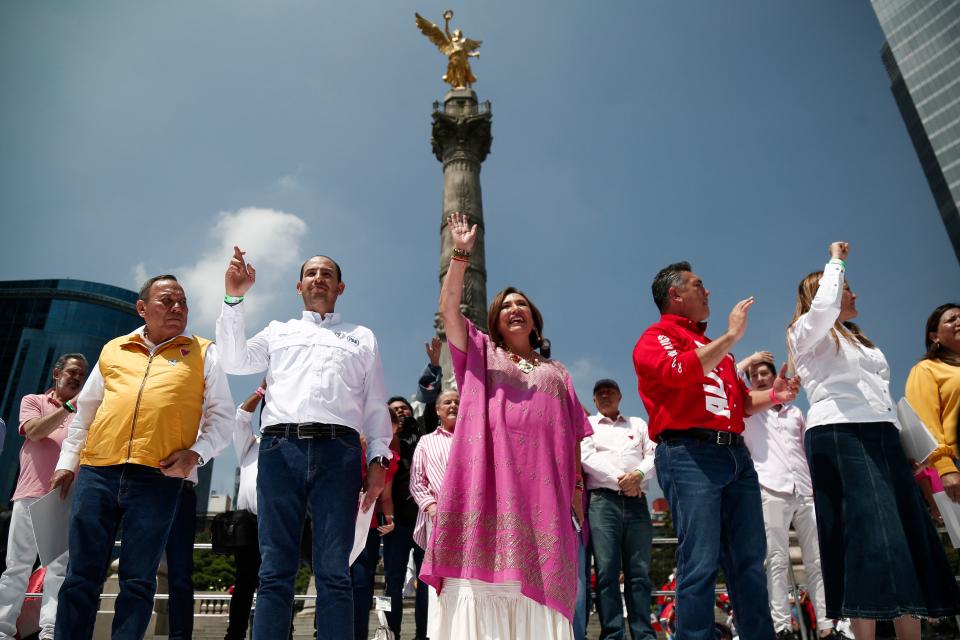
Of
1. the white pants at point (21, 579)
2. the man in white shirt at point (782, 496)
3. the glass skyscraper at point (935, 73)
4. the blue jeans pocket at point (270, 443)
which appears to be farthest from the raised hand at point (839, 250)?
the glass skyscraper at point (935, 73)

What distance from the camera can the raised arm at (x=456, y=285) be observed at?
2.74 m

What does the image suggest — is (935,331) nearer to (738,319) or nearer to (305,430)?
(738,319)

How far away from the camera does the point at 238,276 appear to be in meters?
3.20

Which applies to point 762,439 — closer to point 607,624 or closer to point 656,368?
point 607,624

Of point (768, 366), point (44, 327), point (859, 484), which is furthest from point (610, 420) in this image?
point (44, 327)

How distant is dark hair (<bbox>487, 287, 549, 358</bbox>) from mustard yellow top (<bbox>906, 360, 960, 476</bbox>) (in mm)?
2108

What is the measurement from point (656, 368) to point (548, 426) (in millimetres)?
597

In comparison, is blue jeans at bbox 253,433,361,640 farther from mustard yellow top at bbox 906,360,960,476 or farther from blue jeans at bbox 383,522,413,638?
mustard yellow top at bbox 906,360,960,476

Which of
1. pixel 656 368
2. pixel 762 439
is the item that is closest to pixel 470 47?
pixel 762 439

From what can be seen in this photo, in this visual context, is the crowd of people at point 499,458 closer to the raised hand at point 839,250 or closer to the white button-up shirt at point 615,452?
the raised hand at point 839,250

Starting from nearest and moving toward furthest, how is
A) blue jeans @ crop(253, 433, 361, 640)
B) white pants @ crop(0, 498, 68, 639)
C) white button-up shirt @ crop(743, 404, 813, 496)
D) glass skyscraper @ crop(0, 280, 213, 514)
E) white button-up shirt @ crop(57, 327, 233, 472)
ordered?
1. blue jeans @ crop(253, 433, 361, 640)
2. white button-up shirt @ crop(57, 327, 233, 472)
3. white pants @ crop(0, 498, 68, 639)
4. white button-up shirt @ crop(743, 404, 813, 496)
5. glass skyscraper @ crop(0, 280, 213, 514)

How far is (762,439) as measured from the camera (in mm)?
5309

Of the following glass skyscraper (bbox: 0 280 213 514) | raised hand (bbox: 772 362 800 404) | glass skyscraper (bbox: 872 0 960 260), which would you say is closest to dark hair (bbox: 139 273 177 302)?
raised hand (bbox: 772 362 800 404)

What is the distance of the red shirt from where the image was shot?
9.51 feet
